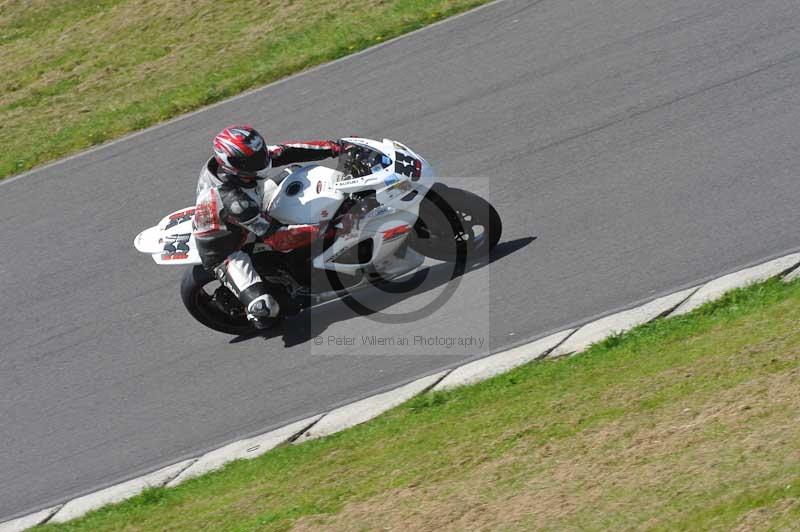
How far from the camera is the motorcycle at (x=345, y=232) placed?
28.5ft

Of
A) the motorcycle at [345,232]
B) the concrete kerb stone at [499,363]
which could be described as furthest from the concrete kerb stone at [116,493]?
the concrete kerb stone at [499,363]

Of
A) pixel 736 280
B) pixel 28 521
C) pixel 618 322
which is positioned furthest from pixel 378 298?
pixel 28 521

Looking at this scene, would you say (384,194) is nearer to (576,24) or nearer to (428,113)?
(428,113)

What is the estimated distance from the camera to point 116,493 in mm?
7953

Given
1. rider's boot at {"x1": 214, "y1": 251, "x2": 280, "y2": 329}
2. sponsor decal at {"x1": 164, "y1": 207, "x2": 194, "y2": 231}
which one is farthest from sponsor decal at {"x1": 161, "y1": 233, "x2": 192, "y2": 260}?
rider's boot at {"x1": 214, "y1": 251, "x2": 280, "y2": 329}

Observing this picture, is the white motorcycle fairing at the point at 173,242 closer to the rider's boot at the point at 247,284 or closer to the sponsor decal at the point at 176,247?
the sponsor decal at the point at 176,247

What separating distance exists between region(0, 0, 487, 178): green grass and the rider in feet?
17.2

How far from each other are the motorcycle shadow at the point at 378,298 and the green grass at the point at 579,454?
1640 mm

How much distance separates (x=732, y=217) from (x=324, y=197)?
3445 millimetres

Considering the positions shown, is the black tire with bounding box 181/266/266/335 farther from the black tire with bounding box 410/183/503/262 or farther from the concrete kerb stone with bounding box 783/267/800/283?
the concrete kerb stone with bounding box 783/267/800/283

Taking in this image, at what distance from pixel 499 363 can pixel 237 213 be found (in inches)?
93.6

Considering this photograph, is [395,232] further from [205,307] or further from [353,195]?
[205,307]

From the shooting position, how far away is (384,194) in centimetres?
862

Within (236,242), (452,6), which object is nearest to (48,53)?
(452,6)
